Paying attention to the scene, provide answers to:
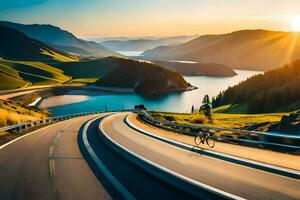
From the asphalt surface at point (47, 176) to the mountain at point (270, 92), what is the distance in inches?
3654

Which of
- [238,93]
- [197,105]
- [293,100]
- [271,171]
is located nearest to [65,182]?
[271,171]

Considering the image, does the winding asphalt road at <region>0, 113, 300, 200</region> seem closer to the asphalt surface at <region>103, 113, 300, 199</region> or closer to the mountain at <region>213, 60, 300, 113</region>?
the asphalt surface at <region>103, 113, 300, 199</region>

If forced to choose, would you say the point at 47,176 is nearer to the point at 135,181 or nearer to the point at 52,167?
the point at 52,167

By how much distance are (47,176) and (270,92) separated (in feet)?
371

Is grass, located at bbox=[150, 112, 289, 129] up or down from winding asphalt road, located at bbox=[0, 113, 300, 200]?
up

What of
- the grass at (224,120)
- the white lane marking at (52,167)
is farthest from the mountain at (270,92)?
the white lane marking at (52,167)

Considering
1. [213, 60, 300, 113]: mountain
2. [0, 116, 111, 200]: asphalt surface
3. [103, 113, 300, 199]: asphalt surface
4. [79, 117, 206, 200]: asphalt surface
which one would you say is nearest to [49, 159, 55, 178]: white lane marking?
[0, 116, 111, 200]: asphalt surface

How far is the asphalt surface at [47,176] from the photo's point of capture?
34.4 ft

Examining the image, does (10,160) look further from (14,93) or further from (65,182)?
(14,93)

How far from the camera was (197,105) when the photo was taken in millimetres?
174125

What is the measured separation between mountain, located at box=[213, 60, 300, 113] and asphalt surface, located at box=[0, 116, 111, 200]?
92.8 metres

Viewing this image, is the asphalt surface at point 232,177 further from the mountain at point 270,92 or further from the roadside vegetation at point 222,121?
the mountain at point 270,92

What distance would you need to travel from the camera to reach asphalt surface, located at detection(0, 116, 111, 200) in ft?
34.4

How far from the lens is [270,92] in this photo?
117 m
